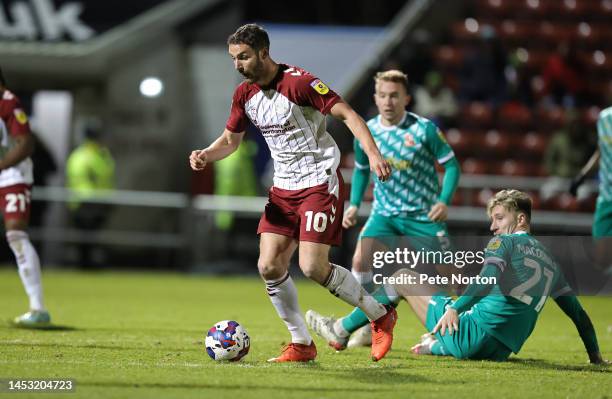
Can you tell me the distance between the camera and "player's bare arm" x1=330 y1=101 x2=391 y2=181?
6.05 metres

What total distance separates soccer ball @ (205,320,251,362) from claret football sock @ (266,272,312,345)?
0.97ft

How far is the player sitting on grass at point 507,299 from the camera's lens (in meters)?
6.53

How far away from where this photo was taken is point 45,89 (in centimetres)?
1906

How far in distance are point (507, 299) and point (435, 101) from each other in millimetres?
11441

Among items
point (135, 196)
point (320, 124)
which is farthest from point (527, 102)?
point (320, 124)

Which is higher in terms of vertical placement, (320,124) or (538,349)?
(320,124)

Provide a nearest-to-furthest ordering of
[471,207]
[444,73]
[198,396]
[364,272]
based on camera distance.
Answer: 1. [198,396]
2. [364,272]
3. [471,207]
4. [444,73]

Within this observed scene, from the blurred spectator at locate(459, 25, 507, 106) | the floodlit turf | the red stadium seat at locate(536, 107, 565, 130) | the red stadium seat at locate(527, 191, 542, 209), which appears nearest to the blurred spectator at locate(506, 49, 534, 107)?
the blurred spectator at locate(459, 25, 507, 106)

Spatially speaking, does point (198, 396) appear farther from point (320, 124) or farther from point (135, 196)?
point (135, 196)

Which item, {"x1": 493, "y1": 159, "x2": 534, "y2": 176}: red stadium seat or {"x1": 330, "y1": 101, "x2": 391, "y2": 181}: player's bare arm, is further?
{"x1": 493, "y1": 159, "x2": 534, "y2": 176}: red stadium seat

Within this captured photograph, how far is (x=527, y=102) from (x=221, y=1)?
5929 mm

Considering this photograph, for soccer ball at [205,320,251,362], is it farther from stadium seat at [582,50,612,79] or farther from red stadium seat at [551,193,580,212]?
stadium seat at [582,50,612,79]

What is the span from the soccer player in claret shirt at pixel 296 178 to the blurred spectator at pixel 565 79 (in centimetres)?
1296

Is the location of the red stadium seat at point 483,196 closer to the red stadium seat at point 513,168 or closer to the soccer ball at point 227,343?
the red stadium seat at point 513,168
